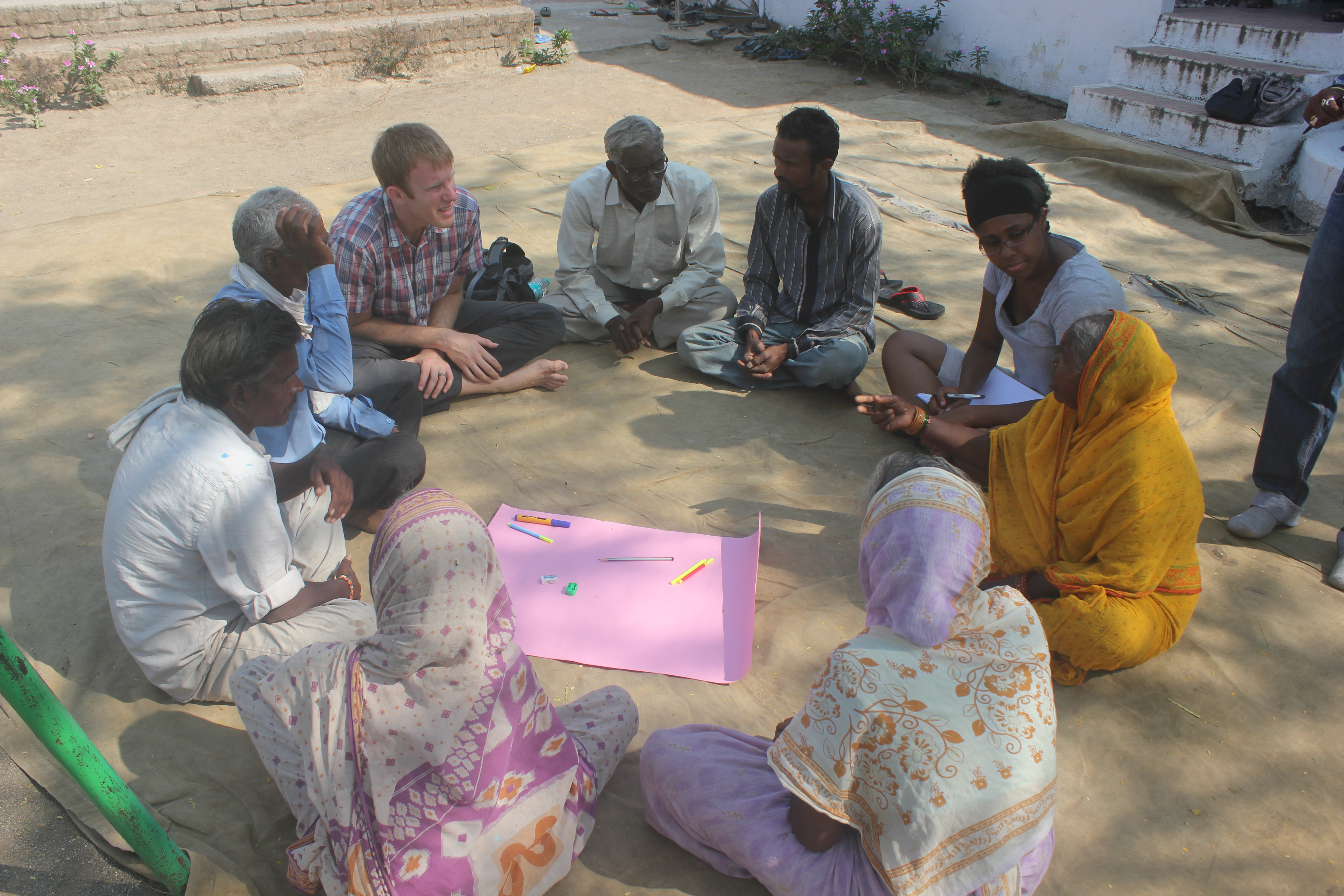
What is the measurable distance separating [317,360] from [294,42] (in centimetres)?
727

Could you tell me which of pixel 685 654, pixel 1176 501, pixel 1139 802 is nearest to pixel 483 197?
pixel 685 654

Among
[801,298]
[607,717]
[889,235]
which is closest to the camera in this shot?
[607,717]

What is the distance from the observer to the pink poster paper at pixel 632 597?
2188mm

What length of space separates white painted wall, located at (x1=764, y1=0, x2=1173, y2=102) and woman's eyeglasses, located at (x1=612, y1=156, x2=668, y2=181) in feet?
18.7

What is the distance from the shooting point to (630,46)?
1040 centimetres

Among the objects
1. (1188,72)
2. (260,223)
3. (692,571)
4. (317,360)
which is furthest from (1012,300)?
(1188,72)

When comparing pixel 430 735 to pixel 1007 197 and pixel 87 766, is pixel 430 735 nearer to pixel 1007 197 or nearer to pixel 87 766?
pixel 87 766

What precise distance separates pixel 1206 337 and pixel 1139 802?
2821 mm

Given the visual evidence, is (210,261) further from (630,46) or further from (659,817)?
(630,46)

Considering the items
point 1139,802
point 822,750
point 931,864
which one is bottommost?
point 1139,802

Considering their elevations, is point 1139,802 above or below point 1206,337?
below

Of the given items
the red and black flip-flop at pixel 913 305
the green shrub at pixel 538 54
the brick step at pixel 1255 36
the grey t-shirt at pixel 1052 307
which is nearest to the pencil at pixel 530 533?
the grey t-shirt at pixel 1052 307

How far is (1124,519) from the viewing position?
2.05 metres

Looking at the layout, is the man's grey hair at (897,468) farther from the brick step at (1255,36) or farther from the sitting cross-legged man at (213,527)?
the brick step at (1255,36)
